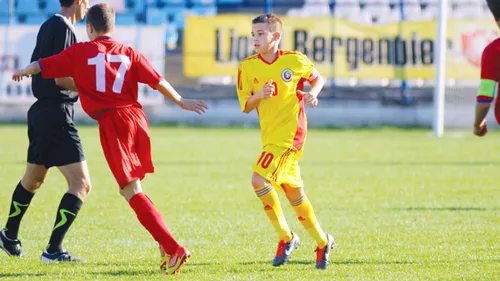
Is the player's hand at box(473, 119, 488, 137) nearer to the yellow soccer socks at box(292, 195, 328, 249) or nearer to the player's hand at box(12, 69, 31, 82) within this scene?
the yellow soccer socks at box(292, 195, 328, 249)

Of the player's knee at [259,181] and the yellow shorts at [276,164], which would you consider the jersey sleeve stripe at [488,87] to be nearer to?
the yellow shorts at [276,164]

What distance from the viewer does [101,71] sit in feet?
19.0

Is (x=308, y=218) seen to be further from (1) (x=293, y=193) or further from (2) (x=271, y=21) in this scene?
(2) (x=271, y=21)

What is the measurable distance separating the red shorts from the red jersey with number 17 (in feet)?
0.26

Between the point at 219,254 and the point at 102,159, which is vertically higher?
the point at 219,254

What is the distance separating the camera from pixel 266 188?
6164 mm

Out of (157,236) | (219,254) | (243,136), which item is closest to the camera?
(157,236)

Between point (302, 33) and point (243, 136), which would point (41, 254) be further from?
point (302, 33)

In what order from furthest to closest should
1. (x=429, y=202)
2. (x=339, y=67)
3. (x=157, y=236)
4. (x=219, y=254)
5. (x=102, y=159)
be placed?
(x=339, y=67)
(x=102, y=159)
(x=429, y=202)
(x=219, y=254)
(x=157, y=236)

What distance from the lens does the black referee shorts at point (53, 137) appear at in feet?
21.1

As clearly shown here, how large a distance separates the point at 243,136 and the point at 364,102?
515 centimetres

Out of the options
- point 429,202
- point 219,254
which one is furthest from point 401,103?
point 219,254

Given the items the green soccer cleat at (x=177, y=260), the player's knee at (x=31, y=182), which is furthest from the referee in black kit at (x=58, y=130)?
the green soccer cleat at (x=177, y=260)

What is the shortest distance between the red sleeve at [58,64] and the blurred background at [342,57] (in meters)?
17.5
